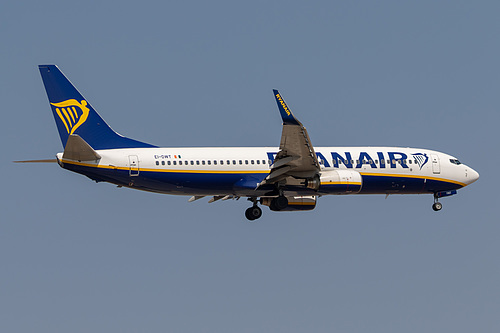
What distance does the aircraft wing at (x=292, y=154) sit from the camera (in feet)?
163

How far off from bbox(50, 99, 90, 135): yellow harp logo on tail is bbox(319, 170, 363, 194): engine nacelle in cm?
1450

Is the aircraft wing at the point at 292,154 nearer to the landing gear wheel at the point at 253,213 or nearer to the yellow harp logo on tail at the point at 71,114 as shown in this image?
the landing gear wheel at the point at 253,213

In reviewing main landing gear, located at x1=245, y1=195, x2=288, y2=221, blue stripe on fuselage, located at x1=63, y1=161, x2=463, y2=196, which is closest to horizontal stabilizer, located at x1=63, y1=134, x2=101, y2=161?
blue stripe on fuselage, located at x1=63, y1=161, x2=463, y2=196

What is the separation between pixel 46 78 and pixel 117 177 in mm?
7092

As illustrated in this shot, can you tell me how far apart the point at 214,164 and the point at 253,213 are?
242 inches

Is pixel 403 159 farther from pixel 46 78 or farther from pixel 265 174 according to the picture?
pixel 46 78

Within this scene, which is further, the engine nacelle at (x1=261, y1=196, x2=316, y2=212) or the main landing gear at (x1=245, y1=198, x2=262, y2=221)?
the engine nacelle at (x1=261, y1=196, x2=316, y2=212)

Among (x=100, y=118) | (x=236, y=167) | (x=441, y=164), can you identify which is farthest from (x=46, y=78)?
(x=441, y=164)

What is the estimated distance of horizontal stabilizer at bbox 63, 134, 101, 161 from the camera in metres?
51.2

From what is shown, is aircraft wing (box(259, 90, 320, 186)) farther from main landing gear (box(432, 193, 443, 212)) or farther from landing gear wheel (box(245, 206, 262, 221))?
main landing gear (box(432, 193, 443, 212))

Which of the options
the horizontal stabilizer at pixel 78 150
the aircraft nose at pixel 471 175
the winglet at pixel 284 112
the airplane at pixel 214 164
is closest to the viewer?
the winglet at pixel 284 112

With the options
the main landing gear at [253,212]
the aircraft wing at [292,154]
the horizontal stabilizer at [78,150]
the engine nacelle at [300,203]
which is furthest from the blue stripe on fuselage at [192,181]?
the main landing gear at [253,212]

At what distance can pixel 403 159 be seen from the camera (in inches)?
2404

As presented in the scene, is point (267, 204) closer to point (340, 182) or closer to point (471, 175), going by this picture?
point (340, 182)
